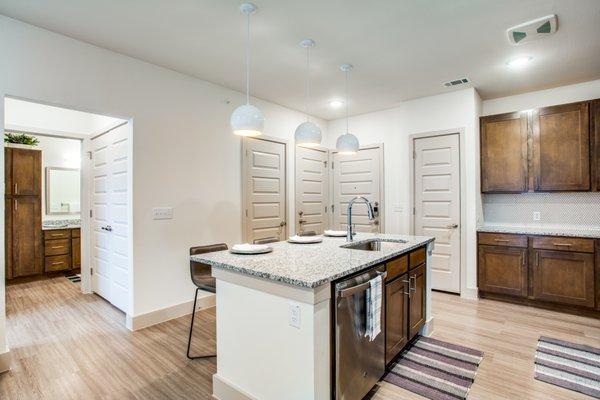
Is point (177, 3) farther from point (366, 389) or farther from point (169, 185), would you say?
point (366, 389)

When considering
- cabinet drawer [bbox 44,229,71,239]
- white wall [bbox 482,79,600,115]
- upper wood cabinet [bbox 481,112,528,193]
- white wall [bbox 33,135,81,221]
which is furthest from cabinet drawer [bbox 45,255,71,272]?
white wall [bbox 482,79,600,115]

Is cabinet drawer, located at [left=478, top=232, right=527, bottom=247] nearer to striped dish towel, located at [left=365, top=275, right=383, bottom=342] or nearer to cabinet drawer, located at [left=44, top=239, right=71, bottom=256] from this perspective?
striped dish towel, located at [left=365, top=275, right=383, bottom=342]

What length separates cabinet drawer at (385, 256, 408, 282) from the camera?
220cm

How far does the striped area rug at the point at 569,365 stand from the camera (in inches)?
86.6

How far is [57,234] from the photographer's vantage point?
510 cm

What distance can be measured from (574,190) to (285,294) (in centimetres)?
386

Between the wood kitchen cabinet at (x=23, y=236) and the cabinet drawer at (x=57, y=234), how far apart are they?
4.4 inches

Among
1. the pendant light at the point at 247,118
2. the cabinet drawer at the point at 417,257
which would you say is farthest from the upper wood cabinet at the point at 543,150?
the pendant light at the point at 247,118

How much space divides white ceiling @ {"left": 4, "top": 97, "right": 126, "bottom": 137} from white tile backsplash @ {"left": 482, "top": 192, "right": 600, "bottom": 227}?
5.28 m

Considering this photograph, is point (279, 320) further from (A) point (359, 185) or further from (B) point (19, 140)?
(B) point (19, 140)

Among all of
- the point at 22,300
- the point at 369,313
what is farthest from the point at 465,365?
the point at 22,300

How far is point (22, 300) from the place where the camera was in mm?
4016

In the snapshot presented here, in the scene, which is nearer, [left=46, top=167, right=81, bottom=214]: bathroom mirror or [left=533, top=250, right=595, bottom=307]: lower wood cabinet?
[left=533, top=250, right=595, bottom=307]: lower wood cabinet

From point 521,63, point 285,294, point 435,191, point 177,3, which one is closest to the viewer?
point 285,294
